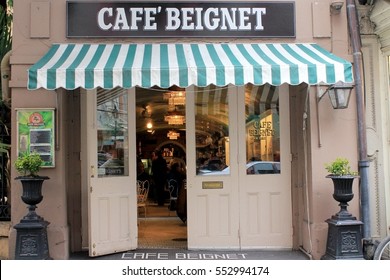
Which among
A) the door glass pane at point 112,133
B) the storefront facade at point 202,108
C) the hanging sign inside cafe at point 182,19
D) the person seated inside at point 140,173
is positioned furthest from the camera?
the person seated inside at point 140,173

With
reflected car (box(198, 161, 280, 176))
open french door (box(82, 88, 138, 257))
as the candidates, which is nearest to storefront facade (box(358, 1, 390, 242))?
reflected car (box(198, 161, 280, 176))

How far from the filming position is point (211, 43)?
6.82m

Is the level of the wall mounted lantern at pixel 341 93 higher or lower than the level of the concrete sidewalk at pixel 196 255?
higher

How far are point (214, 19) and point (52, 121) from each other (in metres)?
2.86

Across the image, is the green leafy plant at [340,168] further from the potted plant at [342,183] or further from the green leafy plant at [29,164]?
the green leafy plant at [29,164]

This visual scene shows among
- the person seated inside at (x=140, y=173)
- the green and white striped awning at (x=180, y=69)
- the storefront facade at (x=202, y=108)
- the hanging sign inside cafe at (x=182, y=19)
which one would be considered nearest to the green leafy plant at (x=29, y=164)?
the storefront facade at (x=202, y=108)

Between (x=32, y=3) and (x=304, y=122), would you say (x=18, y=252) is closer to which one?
(x=32, y=3)

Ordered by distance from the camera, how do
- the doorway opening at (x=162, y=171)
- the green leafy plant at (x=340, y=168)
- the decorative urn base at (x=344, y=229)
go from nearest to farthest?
the decorative urn base at (x=344, y=229) < the green leafy plant at (x=340, y=168) < the doorway opening at (x=162, y=171)

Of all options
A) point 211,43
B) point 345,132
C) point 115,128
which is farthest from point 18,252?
point 345,132

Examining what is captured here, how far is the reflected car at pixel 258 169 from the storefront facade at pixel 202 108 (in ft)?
0.20

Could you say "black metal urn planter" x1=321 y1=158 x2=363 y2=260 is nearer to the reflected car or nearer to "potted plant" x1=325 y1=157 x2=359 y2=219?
"potted plant" x1=325 y1=157 x2=359 y2=219

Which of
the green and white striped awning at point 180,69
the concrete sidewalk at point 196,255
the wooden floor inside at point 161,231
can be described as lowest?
the concrete sidewalk at point 196,255

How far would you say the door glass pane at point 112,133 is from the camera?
7074mm

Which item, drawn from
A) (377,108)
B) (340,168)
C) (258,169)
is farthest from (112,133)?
(377,108)
